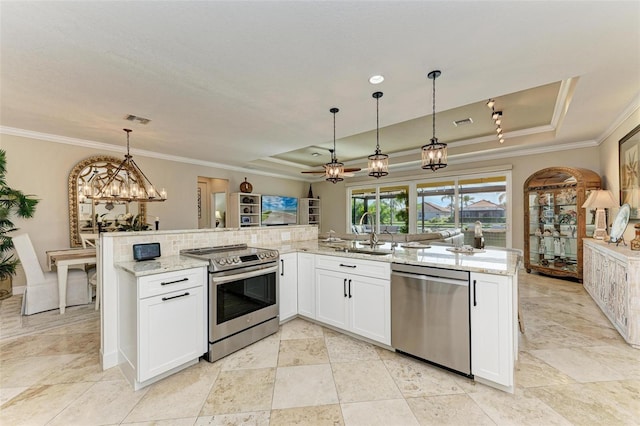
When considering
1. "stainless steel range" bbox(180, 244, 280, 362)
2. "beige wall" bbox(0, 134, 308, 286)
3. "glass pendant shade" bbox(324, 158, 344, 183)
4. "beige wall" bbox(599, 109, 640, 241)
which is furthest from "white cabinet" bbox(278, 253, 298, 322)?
"beige wall" bbox(599, 109, 640, 241)

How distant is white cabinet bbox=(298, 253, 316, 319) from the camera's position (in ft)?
10.0

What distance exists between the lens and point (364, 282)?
2.56m

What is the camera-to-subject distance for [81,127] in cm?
384

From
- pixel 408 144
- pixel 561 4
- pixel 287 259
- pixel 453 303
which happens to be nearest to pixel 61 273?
pixel 287 259

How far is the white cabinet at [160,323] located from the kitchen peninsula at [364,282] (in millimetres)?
129

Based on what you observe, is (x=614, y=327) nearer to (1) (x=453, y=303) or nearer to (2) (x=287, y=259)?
(1) (x=453, y=303)

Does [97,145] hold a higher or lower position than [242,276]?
higher

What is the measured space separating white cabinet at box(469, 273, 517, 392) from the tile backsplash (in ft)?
7.54

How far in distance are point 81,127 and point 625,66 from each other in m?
6.27

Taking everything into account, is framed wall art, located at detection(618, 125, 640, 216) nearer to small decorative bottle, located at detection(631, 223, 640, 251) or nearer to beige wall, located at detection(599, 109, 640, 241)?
beige wall, located at detection(599, 109, 640, 241)

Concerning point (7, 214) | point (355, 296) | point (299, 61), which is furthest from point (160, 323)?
point (7, 214)

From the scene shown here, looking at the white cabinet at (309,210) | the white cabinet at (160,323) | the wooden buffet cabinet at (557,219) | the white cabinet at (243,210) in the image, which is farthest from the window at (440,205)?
the white cabinet at (160,323)

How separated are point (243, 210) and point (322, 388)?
5630 mm

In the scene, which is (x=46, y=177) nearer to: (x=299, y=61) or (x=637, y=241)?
(x=299, y=61)
